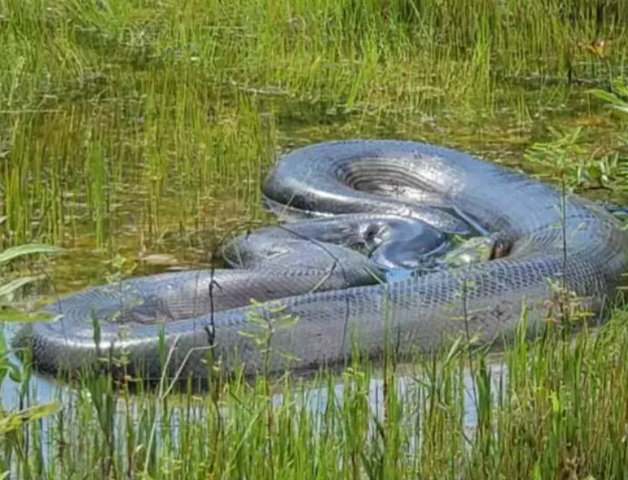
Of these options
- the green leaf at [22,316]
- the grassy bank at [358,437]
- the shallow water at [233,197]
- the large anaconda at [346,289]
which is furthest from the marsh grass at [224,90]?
the green leaf at [22,316]

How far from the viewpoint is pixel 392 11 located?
10.2 meters

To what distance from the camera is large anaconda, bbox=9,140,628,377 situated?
538cm

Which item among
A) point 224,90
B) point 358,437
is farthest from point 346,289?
point 224,90

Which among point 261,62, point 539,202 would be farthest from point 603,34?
point 539,202

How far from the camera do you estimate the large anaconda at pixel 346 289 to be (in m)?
5.38

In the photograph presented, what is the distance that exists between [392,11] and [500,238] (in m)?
3.18

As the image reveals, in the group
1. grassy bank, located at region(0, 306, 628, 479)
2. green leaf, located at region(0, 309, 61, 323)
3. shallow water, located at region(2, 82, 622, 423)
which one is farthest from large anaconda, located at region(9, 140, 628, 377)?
green leaf, located at region(0, 309, 61, 323)

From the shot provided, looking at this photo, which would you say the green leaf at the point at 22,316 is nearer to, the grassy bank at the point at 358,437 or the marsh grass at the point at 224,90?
the grassy bank at the point at 358,437

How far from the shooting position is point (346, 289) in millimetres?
5957

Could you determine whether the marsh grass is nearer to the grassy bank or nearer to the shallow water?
the shallow water

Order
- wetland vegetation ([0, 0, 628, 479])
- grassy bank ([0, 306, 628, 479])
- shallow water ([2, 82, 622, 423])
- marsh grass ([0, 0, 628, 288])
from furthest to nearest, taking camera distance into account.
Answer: marsh grass ([0, 0, 628, 288]), shallow water ([2, 82, 622, 423]), wetland vegetation ([0, 0, 628, 479]), grassy bank ([0, 306, 628, 479])

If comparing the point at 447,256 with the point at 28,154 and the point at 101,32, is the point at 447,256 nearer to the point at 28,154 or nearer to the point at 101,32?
the point at 28,154

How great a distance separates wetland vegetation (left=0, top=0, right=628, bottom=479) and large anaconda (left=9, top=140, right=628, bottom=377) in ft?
0.56

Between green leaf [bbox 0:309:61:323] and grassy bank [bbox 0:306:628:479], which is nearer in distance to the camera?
green leaf [bbox 0:309:61:323]
